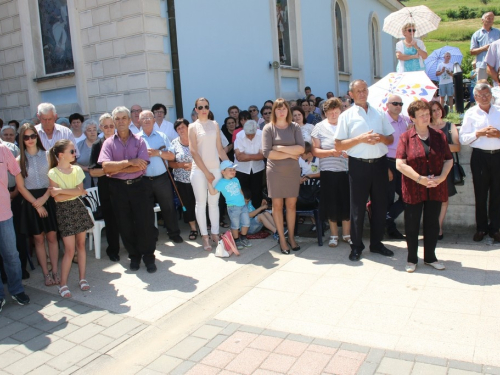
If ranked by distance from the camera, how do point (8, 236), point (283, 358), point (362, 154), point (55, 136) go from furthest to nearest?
point (55, 136) → point (362, 154) → point (8, 236) → point (283, 358)

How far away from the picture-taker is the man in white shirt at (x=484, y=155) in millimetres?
5762

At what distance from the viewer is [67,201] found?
5.25 metres

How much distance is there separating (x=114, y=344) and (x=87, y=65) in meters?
7.28

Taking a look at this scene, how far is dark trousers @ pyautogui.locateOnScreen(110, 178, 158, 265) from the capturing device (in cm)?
570

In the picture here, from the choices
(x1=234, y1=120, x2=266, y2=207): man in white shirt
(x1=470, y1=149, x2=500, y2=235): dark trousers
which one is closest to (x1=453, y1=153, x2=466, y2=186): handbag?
(x1=470, y1=149, x2=500, y2=235): dark trousers

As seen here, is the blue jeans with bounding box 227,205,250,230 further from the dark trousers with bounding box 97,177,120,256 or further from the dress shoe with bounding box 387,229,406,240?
the dress shoe with bounding box 387,229,406,240

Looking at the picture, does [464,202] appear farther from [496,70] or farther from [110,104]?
[110,104]

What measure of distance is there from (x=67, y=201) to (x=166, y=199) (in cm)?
171

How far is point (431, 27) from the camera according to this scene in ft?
28.6

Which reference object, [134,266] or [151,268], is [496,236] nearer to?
[151,268]

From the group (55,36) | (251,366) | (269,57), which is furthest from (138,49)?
(251,366)

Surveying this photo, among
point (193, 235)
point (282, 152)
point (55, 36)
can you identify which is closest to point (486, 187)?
point (282, 152)

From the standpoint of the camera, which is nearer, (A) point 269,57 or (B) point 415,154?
(B) point 415,154

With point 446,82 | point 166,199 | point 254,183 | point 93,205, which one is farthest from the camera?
point 446,82
